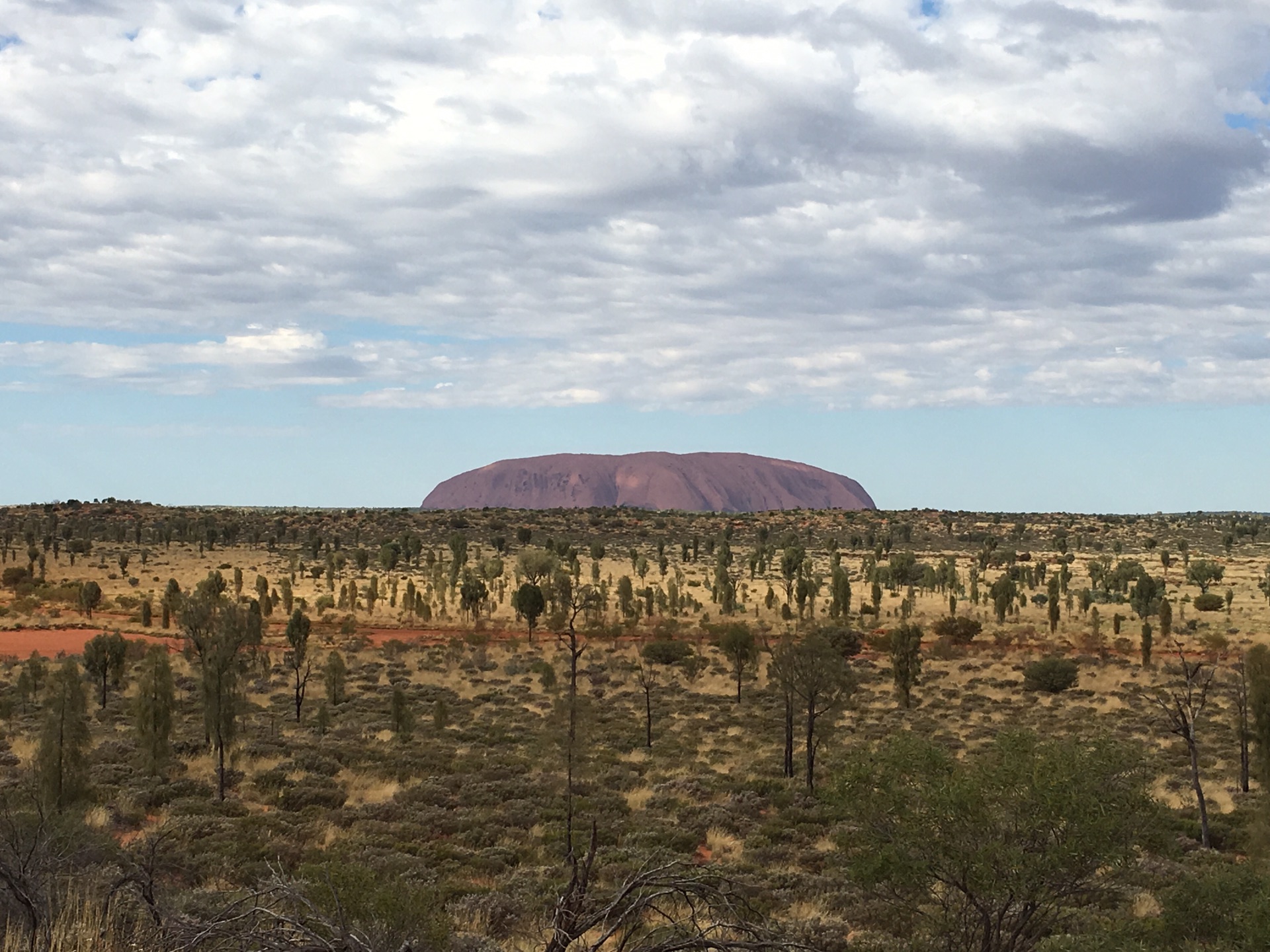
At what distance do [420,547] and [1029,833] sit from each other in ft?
262

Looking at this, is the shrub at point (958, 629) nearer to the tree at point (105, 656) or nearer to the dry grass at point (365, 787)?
the dry grass at point (365, 787)

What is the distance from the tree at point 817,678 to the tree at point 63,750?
54.7 feet

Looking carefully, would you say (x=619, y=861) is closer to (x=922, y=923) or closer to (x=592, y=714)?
(x=922, y=923)

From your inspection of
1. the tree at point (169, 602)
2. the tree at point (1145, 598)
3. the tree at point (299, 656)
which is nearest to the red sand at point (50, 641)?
the tree at point (169, 602)

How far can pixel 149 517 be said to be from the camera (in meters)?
117

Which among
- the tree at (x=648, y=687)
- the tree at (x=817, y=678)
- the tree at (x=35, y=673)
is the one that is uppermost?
the tree at (x=817, y=678)

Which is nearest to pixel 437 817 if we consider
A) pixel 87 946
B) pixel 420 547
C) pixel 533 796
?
pixel 533 796

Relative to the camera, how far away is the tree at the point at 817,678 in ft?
85.3

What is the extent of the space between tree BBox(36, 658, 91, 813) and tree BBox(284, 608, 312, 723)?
39.0 feet

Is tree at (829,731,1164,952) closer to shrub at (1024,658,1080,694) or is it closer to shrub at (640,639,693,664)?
shrub at (1024,658,1080,694)

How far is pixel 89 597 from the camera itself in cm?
5681

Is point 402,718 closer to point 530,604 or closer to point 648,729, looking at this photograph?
point 648,729

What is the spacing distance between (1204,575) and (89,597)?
71.8 m

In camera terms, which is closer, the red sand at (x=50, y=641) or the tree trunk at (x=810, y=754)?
the tree trunk at (x=810, y=754)
